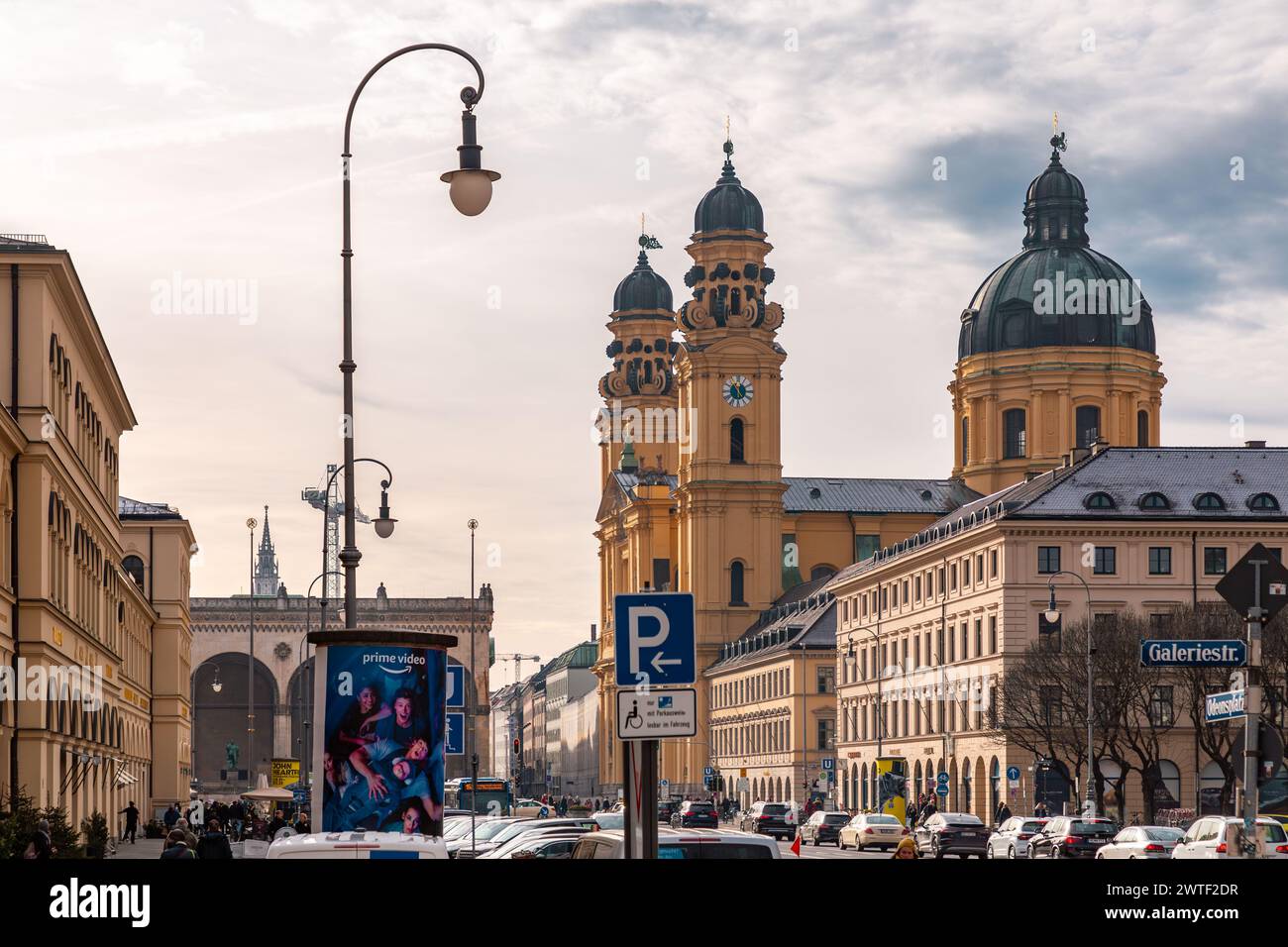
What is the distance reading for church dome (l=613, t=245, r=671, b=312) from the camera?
19738 centimetres

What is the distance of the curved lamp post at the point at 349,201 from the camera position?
79.6ft

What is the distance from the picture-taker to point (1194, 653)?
2556cm

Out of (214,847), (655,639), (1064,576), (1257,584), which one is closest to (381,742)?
(214,847)

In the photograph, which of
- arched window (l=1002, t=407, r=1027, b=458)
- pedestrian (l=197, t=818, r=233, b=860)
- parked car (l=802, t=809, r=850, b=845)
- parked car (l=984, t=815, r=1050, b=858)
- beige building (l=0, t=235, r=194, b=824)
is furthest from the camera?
arched window (l=1002, t=407, r=1027, b=458)

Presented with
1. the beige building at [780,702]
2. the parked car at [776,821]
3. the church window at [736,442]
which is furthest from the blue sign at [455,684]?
the church window at [736,442]

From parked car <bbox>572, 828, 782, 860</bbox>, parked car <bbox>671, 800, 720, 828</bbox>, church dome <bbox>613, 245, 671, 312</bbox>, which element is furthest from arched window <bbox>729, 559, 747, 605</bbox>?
parked car <bbox>572, 828, 782, 860</bbox>

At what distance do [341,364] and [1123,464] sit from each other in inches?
3069

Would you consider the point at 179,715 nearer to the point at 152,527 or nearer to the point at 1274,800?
the point at 152,527

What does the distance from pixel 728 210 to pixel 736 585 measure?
26.5m

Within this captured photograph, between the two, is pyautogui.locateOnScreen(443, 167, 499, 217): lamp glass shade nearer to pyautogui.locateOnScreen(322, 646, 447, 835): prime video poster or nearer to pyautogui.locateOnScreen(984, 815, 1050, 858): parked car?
pyautogui.locateOnScreen(322, 646, 447, 835): prime video poster

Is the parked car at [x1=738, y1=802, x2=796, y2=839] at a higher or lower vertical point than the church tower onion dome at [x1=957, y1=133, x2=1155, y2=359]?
lower

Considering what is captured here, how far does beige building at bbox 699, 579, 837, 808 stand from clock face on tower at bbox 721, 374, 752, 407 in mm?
13378

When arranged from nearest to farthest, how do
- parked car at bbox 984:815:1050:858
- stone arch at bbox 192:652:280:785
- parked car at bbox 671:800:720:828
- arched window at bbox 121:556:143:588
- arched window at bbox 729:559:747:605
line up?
parked car at bbox 984:815:1050:858
parked car at bbox 671:800:720:828
arched window at bbox 121:556:143:588
arched window at bbox 729:559:747:605
stone arch at bbox 192:652:280:785
